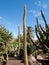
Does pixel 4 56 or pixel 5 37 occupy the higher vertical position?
pixel 5 37

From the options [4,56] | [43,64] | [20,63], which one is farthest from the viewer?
[4,56]

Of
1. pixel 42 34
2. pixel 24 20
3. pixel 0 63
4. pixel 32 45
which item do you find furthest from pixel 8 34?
pixel 24 20

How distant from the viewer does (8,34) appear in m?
18.9

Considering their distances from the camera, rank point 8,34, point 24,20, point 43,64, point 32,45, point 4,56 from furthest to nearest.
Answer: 1. point 8,34
2. point 32,45
3. point 4,56
4. point 43,64
5. point 24,20

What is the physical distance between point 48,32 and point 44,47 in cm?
131

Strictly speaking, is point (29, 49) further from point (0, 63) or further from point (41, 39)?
point (0, 63)

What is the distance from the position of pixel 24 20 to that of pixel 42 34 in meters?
10.5

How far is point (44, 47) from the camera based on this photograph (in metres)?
16.0

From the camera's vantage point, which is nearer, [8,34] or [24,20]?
[24,20]

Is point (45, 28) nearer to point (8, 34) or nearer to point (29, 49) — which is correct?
point (29, 49)

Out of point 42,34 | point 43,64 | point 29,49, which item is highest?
point 42,34

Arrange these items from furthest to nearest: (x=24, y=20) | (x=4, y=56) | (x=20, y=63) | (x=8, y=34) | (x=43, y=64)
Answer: (x=8, y=34), (x=4, y=56), (x=43, y=64), (x=20, y=63), (x=24, y=20)

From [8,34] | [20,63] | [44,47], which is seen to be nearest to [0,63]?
[20,63]

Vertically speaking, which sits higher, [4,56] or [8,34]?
[8,34]
